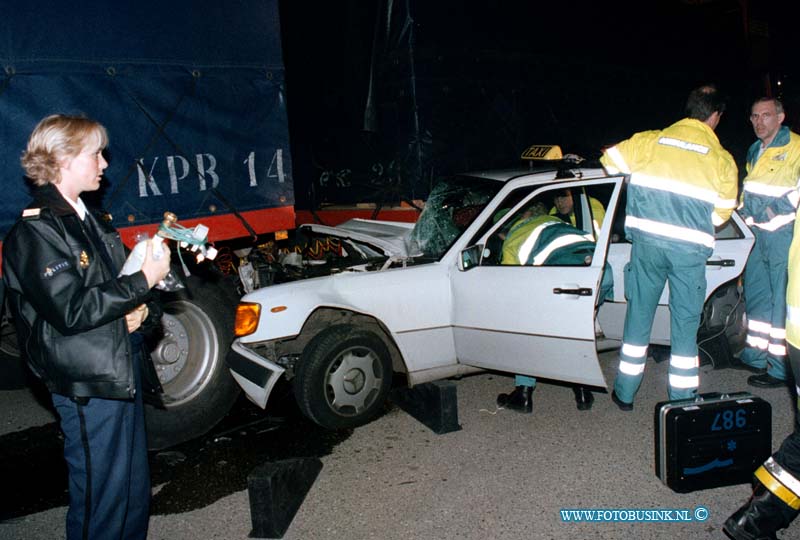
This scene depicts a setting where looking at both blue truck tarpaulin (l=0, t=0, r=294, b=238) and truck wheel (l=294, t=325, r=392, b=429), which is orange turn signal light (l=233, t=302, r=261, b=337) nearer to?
truck wheel (l=294, t=325, r=392, b=429)

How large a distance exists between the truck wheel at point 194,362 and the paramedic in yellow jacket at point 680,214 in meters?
2.90

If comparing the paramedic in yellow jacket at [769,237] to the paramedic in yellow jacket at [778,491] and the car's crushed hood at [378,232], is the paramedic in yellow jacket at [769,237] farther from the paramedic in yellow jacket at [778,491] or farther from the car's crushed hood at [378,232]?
the car's crushed hood at [378,232]

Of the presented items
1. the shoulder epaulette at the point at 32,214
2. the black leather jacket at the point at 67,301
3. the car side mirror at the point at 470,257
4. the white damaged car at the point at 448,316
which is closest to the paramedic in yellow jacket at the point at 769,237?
the white damaged car at the point at 448,316

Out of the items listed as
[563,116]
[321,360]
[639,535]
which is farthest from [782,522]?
[563,116]

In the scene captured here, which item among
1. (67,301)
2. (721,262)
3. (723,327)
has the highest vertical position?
(67,301)

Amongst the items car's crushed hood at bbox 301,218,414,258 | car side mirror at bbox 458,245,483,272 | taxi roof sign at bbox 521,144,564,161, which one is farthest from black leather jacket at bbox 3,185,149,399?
taxi roof sign at bbox 521,144,564,161

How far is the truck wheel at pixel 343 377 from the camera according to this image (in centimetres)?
430

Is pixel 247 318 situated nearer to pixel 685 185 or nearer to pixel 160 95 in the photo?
pixel 160 95

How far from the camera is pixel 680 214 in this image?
13.3 ft

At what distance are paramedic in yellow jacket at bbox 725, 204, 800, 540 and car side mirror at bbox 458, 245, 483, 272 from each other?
2034 mm

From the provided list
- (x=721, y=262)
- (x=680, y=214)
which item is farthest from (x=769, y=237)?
(x=680, y=214)

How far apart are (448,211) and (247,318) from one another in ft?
6.00

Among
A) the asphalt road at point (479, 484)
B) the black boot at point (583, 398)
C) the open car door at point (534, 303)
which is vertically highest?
the open car door at point (534, 303)

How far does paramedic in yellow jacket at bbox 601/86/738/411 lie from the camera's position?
4012 mm
